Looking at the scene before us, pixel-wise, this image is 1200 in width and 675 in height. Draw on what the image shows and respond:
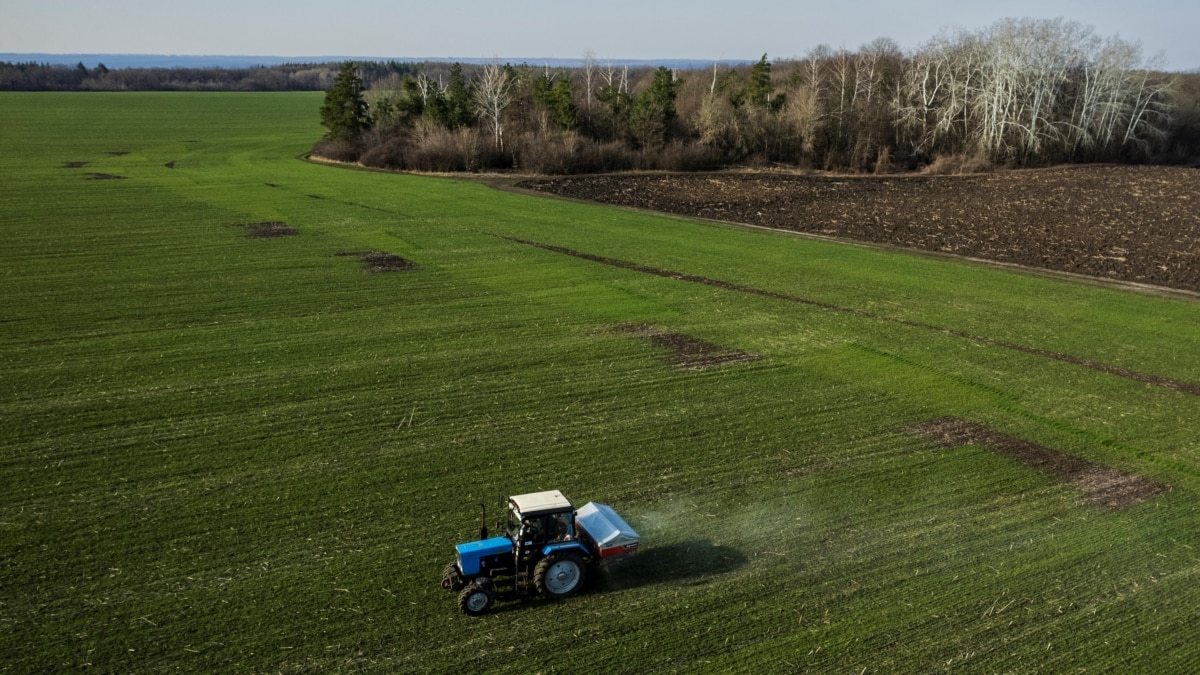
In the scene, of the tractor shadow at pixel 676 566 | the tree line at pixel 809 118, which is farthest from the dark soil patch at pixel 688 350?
the tree line at pixel 809 118

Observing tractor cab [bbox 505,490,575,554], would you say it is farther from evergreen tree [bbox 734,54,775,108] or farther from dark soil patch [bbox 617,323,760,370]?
evergreen tree [bbox 734,54,775,108]

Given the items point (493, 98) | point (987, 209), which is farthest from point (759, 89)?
point (987, 209)

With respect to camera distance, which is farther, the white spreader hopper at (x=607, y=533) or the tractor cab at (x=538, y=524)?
the white spreader hopper at (x=607, y=533)

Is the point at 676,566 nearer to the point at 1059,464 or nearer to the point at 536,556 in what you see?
the point at 536,556

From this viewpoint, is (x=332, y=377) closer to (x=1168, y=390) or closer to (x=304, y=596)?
(x=304, y=596)

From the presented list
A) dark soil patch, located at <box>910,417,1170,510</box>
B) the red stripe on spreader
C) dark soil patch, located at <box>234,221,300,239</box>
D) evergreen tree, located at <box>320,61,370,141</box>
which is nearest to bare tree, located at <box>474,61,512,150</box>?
evergreen tree, located at <box>320,61,370,141</box>

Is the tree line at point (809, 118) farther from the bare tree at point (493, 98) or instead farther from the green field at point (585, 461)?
the green field at point (585, 461)

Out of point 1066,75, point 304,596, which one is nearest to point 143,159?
point 304,596
